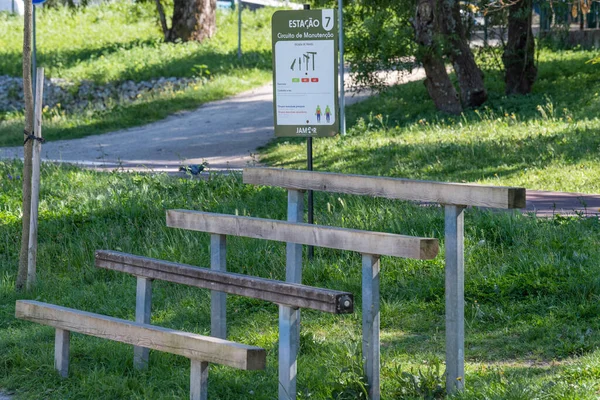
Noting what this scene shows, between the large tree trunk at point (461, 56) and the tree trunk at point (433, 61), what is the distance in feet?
0.95

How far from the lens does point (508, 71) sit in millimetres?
17812

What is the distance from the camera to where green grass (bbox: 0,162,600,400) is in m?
4.86

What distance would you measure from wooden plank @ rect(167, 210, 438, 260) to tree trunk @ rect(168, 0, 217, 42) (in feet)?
73.3

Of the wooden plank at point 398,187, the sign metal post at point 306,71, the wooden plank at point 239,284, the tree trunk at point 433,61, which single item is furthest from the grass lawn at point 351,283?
the tree trunk at point 433,61

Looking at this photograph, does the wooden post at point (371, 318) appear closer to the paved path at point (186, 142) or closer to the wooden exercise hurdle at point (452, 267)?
the wooden exercise hurdle at point (452, 267)

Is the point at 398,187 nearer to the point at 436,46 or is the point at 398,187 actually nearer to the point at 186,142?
the point at 436,46

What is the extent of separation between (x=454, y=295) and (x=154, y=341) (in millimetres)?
1447

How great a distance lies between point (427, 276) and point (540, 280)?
80 centimetres

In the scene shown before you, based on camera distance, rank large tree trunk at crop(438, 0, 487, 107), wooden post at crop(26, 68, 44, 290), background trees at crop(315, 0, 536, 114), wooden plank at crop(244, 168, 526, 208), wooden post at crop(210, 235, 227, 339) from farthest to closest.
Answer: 1. large tree trunk at crop(438, 0, 487, 107)
2. background trees at crop(315, 0, 536, 114)
3. wooden post at crop(26, 68, 44, 290)
4. wooden post at crop(210, 235, 227, 339)
5. wooden plank at crop(244, 168, 526, 208)

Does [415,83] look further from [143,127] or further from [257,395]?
[257,395]

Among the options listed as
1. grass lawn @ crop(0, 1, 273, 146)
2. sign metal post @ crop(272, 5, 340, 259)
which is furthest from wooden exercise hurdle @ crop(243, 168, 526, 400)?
grass lawn @ crop(0, 1, 273, 146)

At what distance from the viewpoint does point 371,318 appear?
4.42 m

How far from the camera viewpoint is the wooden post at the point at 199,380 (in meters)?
4.36

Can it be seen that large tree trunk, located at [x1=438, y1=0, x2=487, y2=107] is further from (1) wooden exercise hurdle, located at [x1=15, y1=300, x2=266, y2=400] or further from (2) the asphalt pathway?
(1) wooden exercise hurdle, located at [x1=15, y1=300, x2=266, y2=400]
